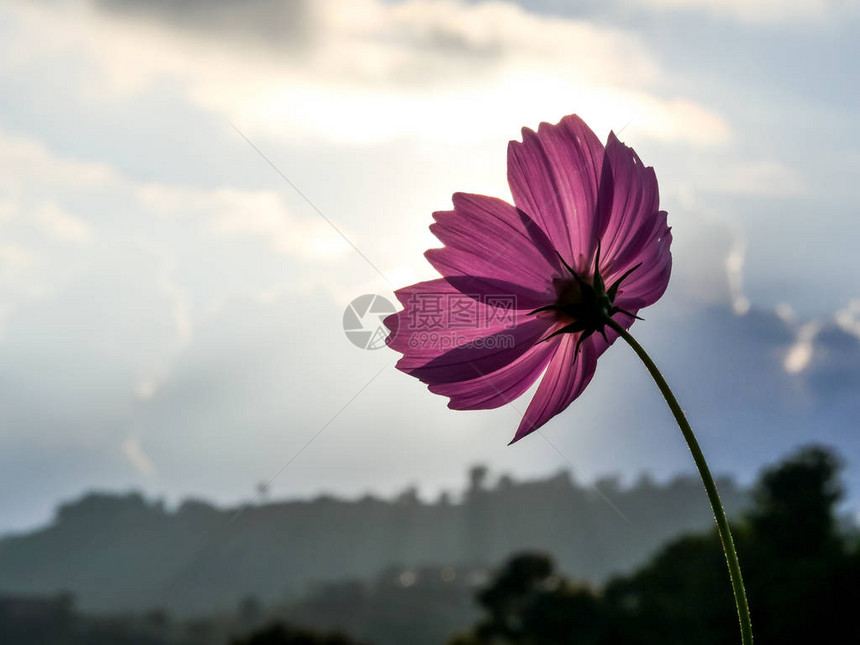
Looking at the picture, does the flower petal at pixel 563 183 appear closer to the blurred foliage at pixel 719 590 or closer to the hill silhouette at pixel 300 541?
the blurred foliage at pixel 719 590

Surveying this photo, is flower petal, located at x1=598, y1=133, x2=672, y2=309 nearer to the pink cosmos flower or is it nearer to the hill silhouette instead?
the pink cosmos flower

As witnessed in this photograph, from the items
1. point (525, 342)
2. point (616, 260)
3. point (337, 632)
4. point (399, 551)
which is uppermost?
point (399, 551)

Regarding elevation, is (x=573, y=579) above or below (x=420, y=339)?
above

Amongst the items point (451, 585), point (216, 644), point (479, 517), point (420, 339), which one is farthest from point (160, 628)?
point (420, 339)

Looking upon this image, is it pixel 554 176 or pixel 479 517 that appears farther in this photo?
pixel 479 517

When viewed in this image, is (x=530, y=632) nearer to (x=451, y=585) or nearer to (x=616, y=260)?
(x=616, y=260)

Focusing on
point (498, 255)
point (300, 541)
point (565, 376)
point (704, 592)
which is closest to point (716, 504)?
point (565, 376)

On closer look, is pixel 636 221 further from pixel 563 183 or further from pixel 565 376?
pixel 565 376
